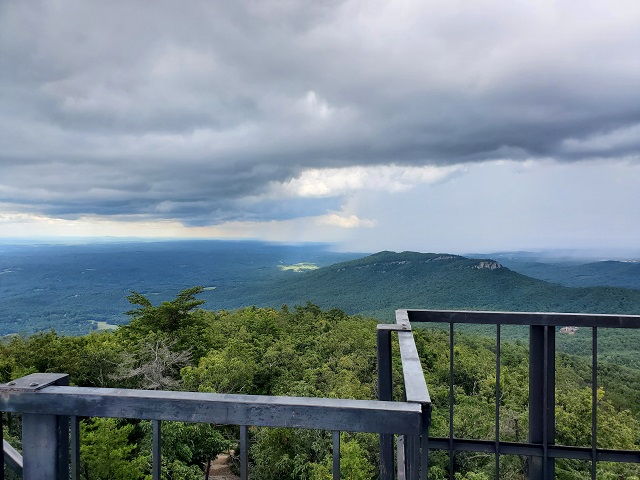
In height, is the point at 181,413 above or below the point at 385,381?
above

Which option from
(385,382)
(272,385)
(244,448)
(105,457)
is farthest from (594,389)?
(272,385)

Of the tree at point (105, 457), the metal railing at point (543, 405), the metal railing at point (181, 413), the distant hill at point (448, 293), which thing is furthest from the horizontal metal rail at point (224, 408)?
the distant hill at point (448, 293)

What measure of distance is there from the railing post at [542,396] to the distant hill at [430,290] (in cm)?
4021

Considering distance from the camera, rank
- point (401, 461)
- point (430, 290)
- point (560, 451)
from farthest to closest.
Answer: point (430, 290)
point (560, 451)
point (401, 461)

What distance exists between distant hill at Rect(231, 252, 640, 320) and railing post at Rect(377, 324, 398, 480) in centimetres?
4056

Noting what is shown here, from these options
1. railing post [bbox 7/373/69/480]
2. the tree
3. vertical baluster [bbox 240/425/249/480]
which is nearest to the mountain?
the tree

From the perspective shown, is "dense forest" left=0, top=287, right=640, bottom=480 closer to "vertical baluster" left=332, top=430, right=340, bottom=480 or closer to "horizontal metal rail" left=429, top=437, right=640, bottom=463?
"horizontal metal rail" left=429, top=437, right=640, bottom=463

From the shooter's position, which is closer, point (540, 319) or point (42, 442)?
point (42, 442)

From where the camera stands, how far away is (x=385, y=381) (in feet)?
6.79

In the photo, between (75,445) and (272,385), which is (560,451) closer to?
(75,445)

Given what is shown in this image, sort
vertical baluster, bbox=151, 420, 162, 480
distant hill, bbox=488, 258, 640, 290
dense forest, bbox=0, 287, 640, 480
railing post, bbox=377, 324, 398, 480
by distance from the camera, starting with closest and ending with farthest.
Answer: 1. vertical baluster, bbox=151, 420, 162, 480
2. railing post, bbox=377, 324, 398, 480
3. dense forest, bbox=0, 287, 640, 480
4. distant hill, bbox=488, 258, 640, 290

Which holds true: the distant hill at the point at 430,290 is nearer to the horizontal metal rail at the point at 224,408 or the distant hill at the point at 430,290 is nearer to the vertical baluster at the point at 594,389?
the vertical baluster at the point at 594,389

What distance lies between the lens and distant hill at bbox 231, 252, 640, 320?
4727 centimetres

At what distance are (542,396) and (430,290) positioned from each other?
67.3 m
